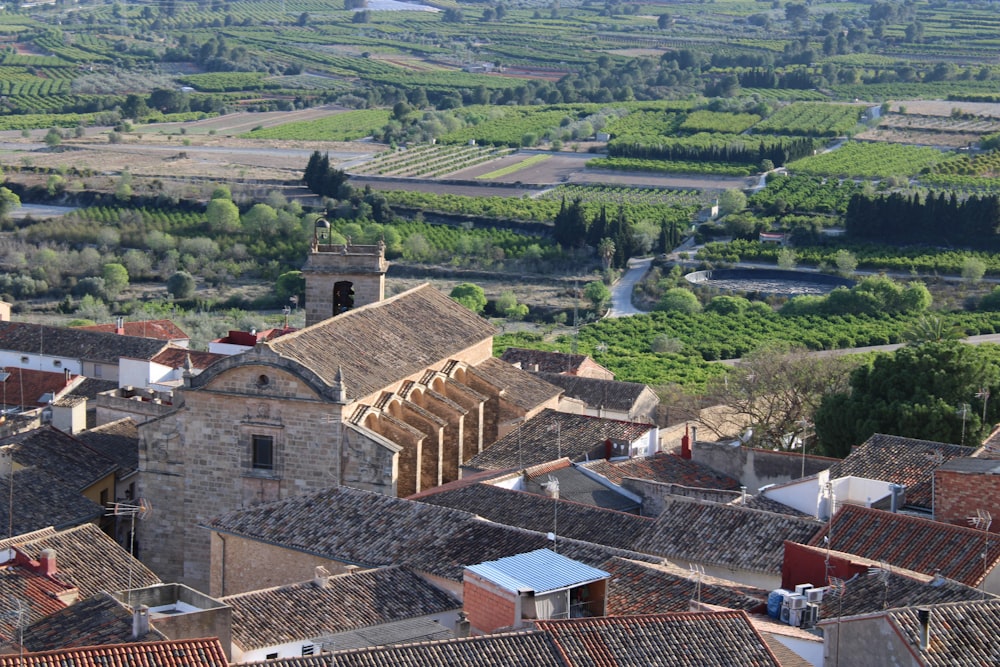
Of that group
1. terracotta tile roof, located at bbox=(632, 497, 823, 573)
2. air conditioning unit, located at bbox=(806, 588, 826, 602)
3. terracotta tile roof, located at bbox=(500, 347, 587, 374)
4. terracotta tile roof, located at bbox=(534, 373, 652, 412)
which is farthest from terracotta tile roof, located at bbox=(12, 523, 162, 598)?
terracotta tile roof, located at bbox=(500, 347, 587, 374)

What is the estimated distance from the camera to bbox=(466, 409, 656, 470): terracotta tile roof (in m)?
38.9

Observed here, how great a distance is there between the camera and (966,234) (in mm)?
93125

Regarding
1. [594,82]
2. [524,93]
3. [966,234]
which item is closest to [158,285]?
[966,234]

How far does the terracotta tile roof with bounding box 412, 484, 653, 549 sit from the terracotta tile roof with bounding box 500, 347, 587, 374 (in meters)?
19.2

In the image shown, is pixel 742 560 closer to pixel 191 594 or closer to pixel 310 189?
pixel 191 594

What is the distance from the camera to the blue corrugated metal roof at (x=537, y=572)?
24016 mm

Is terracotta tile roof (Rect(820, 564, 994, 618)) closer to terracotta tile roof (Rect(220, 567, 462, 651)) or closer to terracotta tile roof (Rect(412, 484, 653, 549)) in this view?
terracotta tile roof (Rect(220, 567, 462, 651))

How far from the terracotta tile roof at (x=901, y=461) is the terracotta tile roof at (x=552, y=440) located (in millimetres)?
5863

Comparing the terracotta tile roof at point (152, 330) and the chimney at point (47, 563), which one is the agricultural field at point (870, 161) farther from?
the chimney at point (47, 563)

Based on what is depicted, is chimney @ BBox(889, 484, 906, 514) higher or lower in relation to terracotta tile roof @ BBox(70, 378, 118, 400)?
higher

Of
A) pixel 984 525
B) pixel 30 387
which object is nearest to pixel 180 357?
pixel 30 387

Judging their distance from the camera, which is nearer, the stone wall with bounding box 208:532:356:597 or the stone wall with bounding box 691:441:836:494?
the stone wall with bounding box 208:532:356:597

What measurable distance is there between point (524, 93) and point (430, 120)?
25611 millimetres

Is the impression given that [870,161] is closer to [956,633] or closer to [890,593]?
[890,593]
